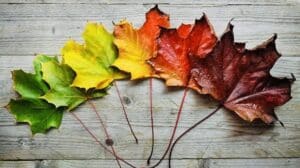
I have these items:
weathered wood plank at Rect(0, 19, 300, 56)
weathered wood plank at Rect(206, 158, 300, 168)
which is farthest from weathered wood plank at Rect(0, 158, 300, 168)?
weathered wood plank at Rect(0, 19, 300, 56)

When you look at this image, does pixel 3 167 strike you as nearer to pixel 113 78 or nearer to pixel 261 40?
pixel 113 78

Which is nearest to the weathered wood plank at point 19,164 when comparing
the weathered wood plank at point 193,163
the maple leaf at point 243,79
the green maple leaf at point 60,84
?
the weathered wood plank at point 193,163

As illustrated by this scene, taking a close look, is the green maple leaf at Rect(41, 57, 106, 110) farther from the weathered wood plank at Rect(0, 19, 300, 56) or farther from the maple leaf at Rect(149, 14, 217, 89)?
the maple leaf at Rect(149, 14, 217, 89)

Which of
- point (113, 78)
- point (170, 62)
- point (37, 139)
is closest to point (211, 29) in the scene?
point (170, 62)

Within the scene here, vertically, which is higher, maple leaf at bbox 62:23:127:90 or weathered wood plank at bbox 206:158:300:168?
maple leaf at bbox 62:23:127:90

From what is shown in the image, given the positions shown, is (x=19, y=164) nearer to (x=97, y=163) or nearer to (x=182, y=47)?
(x=97, y=163)

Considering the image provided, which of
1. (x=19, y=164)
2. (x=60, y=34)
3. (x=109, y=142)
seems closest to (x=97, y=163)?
(x=109, y=142)

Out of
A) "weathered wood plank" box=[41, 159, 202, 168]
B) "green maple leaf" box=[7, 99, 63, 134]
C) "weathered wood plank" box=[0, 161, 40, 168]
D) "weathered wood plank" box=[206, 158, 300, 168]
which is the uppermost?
"green maple leaf" box=[7, 99, 63, 134]
